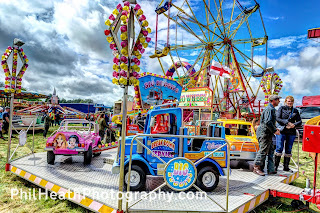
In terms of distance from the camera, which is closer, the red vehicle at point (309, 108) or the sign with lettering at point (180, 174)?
the sign with lettering at point (180, 174)

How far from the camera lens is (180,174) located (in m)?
3.34

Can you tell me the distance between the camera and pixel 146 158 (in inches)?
175

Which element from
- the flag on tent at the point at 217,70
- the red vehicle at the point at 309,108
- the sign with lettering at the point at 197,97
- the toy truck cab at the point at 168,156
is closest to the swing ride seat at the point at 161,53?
the flag on tent at the point at 217,70

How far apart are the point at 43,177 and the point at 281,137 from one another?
6.03 metres

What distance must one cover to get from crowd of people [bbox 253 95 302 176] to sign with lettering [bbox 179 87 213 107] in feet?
13.6

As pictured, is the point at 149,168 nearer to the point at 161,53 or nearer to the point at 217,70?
the point at 217,70

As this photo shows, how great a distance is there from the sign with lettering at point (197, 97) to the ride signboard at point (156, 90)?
60 cm

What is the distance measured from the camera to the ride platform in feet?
11.2

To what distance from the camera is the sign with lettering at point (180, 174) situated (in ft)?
10.8

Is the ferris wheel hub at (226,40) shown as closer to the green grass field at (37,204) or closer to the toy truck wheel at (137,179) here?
the green grass field at (37,204)

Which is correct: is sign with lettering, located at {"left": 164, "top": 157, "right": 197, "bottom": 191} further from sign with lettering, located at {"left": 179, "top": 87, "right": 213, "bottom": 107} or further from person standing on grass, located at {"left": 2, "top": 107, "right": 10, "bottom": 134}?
person standing on grass, located at {"left": 2, "top": 107, "right": 10, "bottom": 134}

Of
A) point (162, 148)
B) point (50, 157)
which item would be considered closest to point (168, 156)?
point (162, 148)

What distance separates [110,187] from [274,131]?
4.10 m

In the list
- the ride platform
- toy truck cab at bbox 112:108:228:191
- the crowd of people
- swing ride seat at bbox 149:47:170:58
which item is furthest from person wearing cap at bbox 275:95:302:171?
swing ride seat at bbox 149:47:170:58
